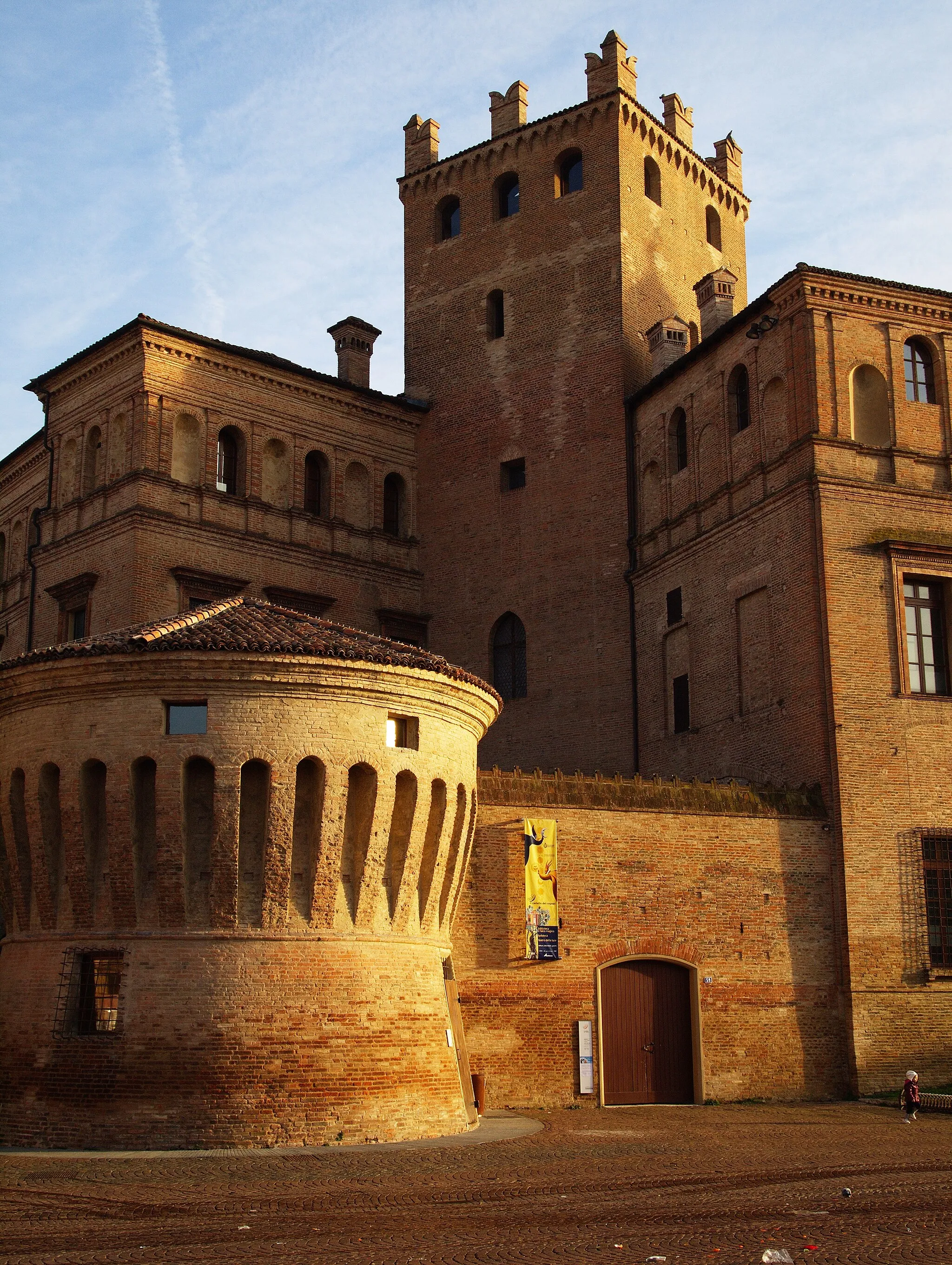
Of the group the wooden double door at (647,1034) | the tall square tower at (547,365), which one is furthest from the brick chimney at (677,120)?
the wooden double door at (647,1034)

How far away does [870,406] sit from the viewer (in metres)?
31.5

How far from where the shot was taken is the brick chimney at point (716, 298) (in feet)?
123

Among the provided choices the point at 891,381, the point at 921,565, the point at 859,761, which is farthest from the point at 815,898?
the point at 891,381

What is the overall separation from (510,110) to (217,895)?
28.6m

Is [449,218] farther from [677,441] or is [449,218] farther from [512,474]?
[677,441]

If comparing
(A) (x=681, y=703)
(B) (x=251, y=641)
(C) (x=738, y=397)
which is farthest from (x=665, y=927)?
(C) (x=738, y=397)

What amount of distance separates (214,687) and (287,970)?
4136 millimetres

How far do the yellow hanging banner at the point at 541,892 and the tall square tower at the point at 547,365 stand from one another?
8702 millimetres

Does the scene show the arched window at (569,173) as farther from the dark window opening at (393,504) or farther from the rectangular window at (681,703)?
the rectangular window at (681,703)

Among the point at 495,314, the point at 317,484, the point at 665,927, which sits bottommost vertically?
the point at 665,927

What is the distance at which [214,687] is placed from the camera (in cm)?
2178

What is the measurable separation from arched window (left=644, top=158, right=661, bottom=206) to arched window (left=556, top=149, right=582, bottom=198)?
1.84 meters

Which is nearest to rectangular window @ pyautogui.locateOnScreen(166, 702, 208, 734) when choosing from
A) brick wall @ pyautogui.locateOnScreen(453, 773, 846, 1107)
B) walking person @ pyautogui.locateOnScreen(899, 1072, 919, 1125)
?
brick wall @ pyautogui.locateOnScreen(453, 773, 846, 1107)

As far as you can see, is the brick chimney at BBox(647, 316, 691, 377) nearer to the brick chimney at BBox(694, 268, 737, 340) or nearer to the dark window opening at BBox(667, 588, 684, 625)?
the brick chimney at BBox(694, 268, 737, 340)
